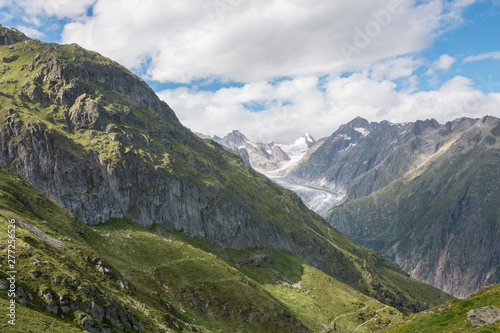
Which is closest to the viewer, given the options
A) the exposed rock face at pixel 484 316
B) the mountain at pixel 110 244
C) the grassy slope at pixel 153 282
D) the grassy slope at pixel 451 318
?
the exposed rock face at pixel 484 316

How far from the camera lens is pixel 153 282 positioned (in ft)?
390

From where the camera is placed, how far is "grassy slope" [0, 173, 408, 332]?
210ft

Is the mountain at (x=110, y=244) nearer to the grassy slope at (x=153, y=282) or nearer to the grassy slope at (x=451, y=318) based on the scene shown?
the grassy slope at (x=153, y=282)

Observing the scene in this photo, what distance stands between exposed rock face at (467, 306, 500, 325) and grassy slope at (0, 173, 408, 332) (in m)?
59.5

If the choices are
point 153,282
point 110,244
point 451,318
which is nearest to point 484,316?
point 451,318

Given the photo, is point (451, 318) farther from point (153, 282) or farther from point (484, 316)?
point (153, 282)

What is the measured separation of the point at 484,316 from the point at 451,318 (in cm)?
528

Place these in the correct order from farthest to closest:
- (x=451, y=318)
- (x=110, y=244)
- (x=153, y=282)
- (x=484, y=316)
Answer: (x=110, y=244)
(x=153, y=282)
(x=451, y=318)
(x=484, y=316)

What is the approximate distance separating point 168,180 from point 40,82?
10018 cm

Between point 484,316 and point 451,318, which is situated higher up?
point 484,316

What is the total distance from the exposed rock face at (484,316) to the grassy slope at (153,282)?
5952 centimetres

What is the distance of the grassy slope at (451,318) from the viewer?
43.8 m

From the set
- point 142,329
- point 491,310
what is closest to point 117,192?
point 142,329

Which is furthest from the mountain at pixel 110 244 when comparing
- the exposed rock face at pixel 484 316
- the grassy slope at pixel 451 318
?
the exposed rock face at pixel 484 316
